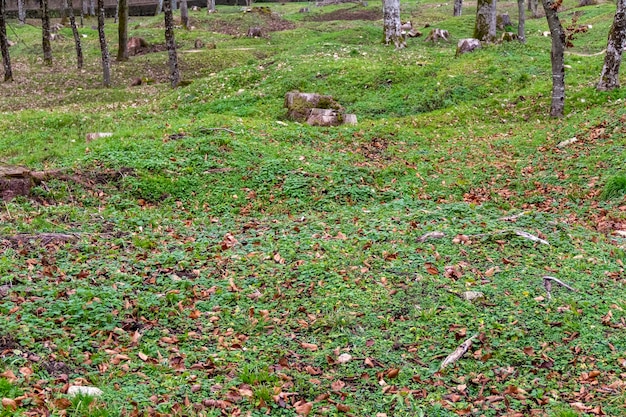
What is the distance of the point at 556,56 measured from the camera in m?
13.6

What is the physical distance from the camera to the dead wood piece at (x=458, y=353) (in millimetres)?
5625

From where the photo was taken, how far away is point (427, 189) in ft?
36.4

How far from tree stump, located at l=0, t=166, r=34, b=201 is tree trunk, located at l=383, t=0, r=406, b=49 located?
1676 centimetres

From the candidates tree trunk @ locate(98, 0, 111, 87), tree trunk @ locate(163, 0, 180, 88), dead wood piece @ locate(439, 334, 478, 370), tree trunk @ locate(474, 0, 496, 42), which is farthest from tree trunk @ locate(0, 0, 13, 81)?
dead wood piece @ locate(439, 334, 478, 370)

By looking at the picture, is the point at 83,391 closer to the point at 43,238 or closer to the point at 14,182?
the point at 43,238

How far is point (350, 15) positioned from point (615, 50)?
28649 mm

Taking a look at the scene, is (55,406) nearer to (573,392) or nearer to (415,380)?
(415,380)

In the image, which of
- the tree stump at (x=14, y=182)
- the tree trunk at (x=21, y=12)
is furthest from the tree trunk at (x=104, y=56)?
the tree trunk at (x=21, y=12)

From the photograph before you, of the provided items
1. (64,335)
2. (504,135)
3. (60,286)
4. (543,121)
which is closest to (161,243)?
(60,286)

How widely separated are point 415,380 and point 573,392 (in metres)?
1.35

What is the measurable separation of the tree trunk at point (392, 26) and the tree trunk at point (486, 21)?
3.50 metres

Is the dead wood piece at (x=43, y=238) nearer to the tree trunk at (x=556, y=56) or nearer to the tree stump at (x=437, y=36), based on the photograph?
the tree trunk at (x=556, y=56)

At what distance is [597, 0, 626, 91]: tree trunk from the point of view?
13781mm

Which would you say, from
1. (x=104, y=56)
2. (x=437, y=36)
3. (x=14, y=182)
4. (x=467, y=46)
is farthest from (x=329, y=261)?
(x=437, y=36)
